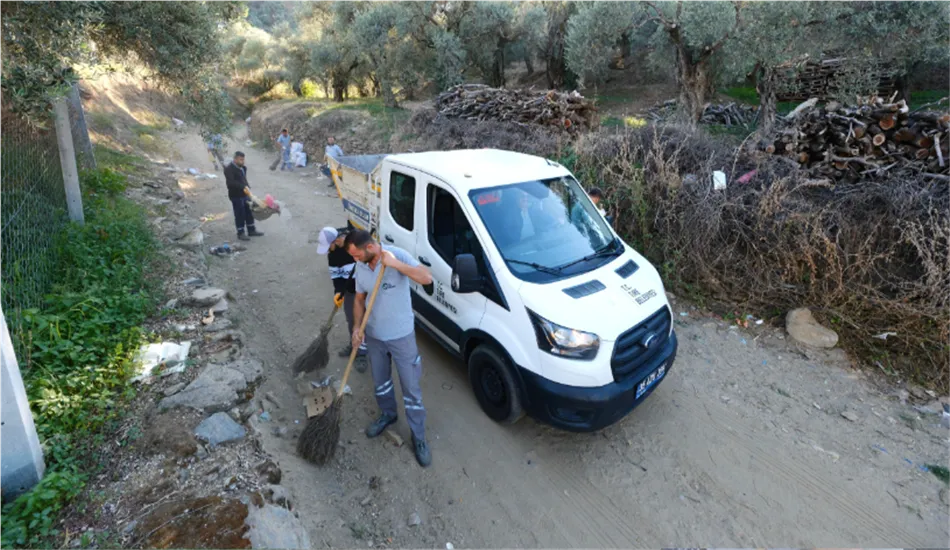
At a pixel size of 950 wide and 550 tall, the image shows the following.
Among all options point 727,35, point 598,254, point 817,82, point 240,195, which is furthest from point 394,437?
point 817,82

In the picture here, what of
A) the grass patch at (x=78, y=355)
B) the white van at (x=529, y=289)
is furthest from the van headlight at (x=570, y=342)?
the grass patch at (x=78, y=355)

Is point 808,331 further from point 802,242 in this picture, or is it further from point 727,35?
point 727,35

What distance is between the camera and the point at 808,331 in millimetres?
5598

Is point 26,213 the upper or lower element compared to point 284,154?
lower

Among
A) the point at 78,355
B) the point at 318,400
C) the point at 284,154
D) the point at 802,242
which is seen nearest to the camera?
the point at 78,355

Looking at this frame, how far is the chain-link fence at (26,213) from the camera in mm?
4812

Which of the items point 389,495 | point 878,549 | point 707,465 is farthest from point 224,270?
point 878,549

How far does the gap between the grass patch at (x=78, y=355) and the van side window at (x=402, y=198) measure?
9.52 feet

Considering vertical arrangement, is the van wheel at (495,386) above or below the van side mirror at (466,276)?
below

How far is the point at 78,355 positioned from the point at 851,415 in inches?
289

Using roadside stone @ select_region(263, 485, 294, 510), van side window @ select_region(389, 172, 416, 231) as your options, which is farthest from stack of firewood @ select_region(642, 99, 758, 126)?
roadside stone @ select_region(263, 485, 294, 510)

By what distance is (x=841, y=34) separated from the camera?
33.3 ft

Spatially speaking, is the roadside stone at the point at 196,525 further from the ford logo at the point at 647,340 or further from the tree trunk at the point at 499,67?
the tree trunk at the point at 499,67

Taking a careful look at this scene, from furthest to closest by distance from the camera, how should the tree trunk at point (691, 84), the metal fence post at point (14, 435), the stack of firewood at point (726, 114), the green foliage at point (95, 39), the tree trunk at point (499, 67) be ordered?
1. the tree trunk at point (499, 67)
2. the stack of firewood at point (726, 114)
3. the tree trunk at point (691, 84)
4. the green foliage at point (95, 39)
5. the metal fence post at point (14, 435)
